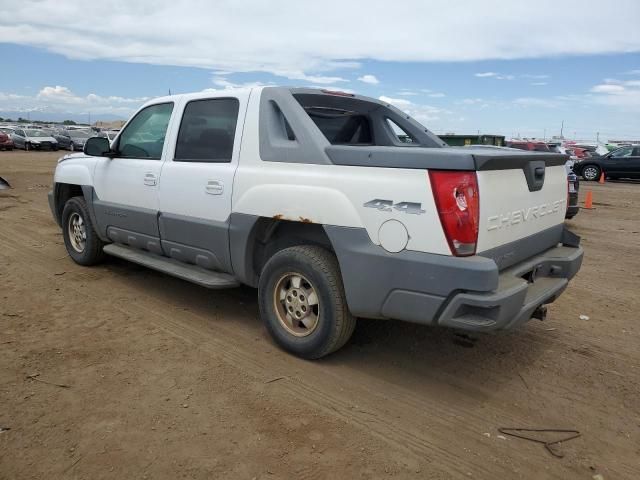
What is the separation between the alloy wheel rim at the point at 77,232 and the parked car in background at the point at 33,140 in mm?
33123

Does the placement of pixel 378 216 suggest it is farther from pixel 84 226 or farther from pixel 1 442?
pixel 84 226

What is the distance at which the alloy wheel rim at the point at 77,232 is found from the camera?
240 inches

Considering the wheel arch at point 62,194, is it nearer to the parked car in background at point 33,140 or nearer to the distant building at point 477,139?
the distant building at point 477,139

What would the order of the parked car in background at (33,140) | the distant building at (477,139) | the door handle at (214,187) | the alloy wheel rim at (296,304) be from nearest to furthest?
the alloy wheel rim at (296,304) → the door handle at (214,187) → the distant building at (477,139) → the parked car in background at (33,140)

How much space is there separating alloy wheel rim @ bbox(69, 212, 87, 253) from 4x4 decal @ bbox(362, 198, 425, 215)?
4111 mm

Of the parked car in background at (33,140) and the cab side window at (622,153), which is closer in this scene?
the cab side window at (622,153)

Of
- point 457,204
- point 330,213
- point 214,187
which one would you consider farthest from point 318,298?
point 214,187

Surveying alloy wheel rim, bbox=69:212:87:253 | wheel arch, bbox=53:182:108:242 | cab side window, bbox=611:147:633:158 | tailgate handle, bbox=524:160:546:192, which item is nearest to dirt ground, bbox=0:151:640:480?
alloy wheel rim, bbox=69:212:87:253

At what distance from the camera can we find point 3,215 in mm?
9680

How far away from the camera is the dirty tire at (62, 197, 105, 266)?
5926mm

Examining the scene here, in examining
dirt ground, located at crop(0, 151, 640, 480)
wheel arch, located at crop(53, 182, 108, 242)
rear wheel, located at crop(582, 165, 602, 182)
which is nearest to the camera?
dirt ground, located at crop(0, 151, 640, 480)

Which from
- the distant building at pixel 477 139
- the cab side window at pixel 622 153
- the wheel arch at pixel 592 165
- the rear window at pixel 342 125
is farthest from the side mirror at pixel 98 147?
the cab side window at pixel 622 153

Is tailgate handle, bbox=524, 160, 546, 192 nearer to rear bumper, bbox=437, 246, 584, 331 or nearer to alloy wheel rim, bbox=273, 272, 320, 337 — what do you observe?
rear bumper, bbox=437, 246, 584, 331

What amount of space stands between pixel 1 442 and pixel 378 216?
2.44 metres
